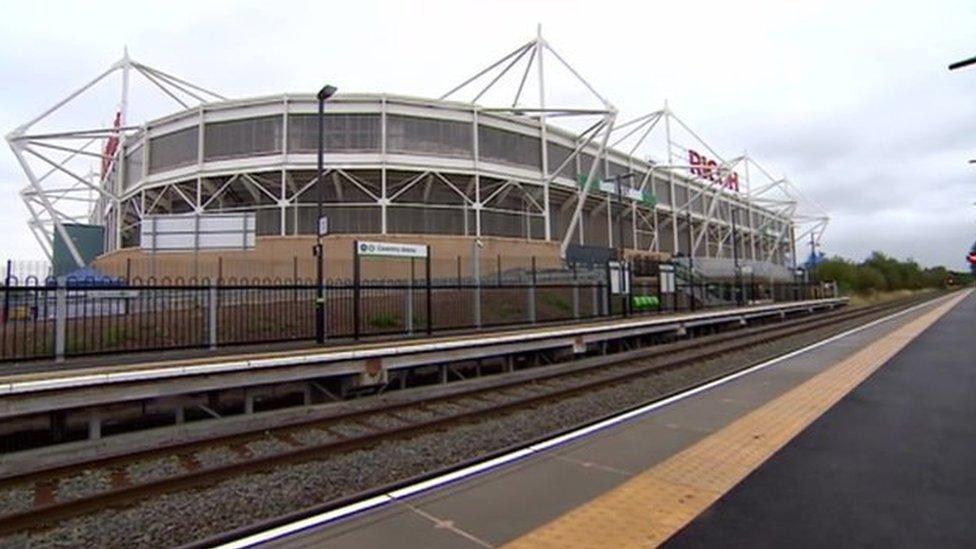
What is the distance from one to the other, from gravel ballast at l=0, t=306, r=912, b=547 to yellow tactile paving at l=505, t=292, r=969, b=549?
7.02 feet

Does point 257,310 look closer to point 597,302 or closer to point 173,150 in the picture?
point 597,302

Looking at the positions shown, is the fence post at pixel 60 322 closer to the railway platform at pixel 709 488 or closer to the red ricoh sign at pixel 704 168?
the railway platform at pixel 709 488

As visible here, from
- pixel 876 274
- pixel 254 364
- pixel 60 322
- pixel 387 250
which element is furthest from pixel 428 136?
pixel 876 274

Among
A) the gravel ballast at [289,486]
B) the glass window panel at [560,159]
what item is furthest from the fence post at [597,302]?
the glass window panel at [560,159]

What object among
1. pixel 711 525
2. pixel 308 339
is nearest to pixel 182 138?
pixel 308 339

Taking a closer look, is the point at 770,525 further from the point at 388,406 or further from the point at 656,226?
the point at 656,226

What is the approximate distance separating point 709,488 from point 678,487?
0.85 feet

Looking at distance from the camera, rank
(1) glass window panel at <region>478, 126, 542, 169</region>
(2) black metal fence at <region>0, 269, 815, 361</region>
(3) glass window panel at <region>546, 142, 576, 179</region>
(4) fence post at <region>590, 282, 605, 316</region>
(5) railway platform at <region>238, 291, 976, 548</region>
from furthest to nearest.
Answer: (3) glass window panel at <region>546, 142, 576, 179</region>, (1) glass window panel at <region>478, 126, 542, 169</region>, (4) fence post at <region>590, 282, 605, 316</region>, (2) black metal fence at <region>0, 269, 815, 361</region>, (5) railway platform at <region>238, 291, 976, 548</region>

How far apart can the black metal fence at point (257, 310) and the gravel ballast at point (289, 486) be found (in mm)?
6145

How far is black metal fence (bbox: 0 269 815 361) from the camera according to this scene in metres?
12.1

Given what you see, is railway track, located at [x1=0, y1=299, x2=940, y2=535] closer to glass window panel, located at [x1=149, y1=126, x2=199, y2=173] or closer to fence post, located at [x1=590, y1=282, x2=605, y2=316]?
fence post, located at [x1=590, y1=282, x2=605, y2=316]

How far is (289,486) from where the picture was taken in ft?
20.0

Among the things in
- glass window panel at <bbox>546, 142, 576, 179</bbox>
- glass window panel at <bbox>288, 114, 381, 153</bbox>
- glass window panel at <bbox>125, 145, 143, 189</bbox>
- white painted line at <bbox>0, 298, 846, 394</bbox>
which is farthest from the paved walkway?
glass window panel at <bbox>125, 145, 143, 189</bbox>

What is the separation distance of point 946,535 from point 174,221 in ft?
63.2
